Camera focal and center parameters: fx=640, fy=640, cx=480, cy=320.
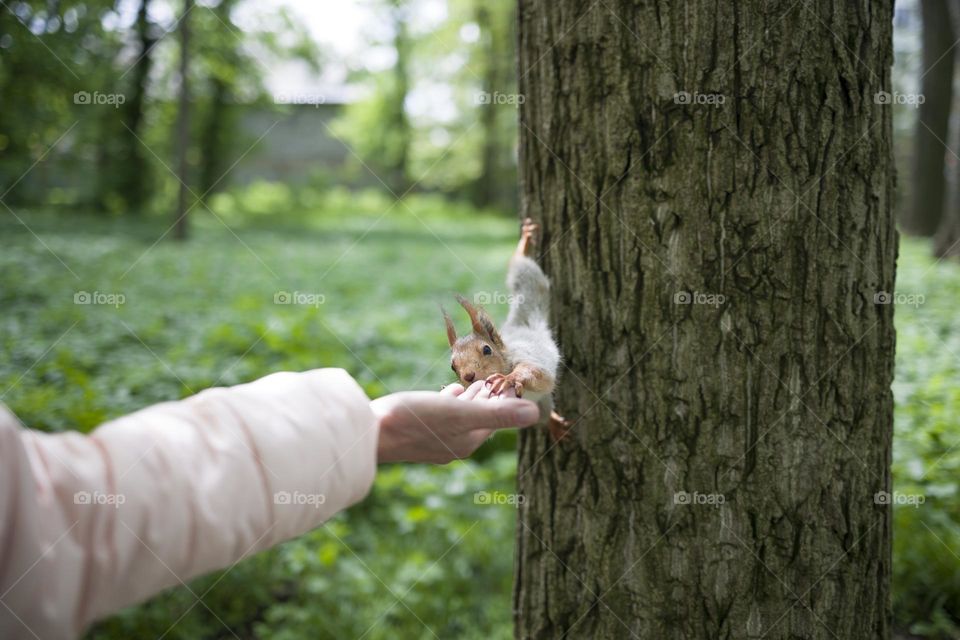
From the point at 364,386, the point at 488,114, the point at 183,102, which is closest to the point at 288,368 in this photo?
the point at 364,386

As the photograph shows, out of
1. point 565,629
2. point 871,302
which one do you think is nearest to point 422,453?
point 565,629

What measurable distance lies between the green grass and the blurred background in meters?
0.02

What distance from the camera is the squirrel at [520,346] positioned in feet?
5.24

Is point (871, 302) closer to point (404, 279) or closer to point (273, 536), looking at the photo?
point (273, 536)

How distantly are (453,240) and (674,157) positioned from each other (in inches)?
526

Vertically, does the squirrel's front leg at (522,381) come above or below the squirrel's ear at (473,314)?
below

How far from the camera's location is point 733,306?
5.50 ft

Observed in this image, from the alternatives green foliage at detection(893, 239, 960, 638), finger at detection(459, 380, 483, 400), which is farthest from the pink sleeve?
green foliage at detection(893, 239, 960, 638)

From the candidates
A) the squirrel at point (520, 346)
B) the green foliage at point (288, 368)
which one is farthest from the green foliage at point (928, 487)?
the squirrel at point (520, 346)

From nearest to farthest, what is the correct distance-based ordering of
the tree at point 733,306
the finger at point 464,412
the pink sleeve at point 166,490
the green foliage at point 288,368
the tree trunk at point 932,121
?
Answer: the pink sleeve at point 166,490 < the finger at point 464,412 < the tree at point 733,306 < the green foliage at point 288,368 < the tree trunk at point 932,121

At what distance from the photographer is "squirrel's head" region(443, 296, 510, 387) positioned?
161 cm

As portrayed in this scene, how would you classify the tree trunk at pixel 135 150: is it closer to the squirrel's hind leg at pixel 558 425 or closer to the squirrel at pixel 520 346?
the squirrel at pixel 520 346

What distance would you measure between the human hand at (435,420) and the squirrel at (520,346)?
0.48ft

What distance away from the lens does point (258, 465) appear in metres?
1.15
